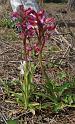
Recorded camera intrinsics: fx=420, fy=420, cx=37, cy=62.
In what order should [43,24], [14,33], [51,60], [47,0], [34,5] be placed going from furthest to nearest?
[47,0]
[34,5]
[14,33]
[51,60]
[43,24]

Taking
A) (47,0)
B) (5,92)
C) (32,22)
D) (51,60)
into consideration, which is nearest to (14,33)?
(51,60)

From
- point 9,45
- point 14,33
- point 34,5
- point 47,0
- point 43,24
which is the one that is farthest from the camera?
point 47,0

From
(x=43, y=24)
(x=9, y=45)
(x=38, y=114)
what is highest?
(x=43, y=24)

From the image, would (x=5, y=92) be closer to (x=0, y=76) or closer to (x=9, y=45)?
(x=0, y=76)

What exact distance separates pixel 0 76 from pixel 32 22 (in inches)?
48.5

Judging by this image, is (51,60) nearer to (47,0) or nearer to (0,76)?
(0,76)

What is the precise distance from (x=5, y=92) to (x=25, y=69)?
424mm

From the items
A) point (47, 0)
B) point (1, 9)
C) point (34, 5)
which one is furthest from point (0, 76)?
point (47, 0)

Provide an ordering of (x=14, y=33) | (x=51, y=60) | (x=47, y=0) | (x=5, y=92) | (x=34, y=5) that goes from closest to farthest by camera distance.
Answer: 1. (x=5, y=92)
2. (x=51, y=60)
3. (x=14, y=33)
4. (x=34, y=5)
5. (x=47, y=0)

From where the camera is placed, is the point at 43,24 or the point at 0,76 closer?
the point at 43,24

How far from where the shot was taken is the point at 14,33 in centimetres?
695

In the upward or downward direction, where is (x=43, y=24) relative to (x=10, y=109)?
upward

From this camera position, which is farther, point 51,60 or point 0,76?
point 51,60

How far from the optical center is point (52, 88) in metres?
3.97
